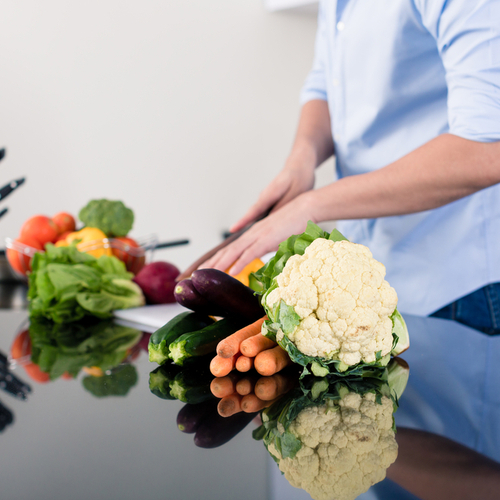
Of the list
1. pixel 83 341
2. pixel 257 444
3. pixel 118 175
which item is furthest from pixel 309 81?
pixel 118 175

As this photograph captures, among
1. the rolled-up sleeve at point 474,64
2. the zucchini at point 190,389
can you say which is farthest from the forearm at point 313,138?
the zucchini at point 190,389

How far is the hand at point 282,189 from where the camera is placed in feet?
3.69

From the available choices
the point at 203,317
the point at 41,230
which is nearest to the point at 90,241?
the point at 41,230

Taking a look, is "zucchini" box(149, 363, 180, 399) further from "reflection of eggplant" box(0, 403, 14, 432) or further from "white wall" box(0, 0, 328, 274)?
"white wall" box(0, 0, 328, 274)

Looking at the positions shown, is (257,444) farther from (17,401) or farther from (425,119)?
(425,119)

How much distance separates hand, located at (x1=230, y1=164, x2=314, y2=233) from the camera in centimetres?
113

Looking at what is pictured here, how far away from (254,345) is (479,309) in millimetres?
843

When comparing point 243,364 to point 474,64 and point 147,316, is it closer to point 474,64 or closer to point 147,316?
point 147,316

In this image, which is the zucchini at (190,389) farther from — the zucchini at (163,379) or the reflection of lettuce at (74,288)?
the reflection of lettuce at (74,288)

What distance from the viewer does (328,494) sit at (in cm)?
33

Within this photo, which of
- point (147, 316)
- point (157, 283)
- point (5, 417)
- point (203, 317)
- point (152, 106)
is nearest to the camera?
point (5, 417)

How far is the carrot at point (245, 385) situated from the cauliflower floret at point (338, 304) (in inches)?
2.6

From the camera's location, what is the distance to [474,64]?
0.86 m

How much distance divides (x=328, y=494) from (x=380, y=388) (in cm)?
25
